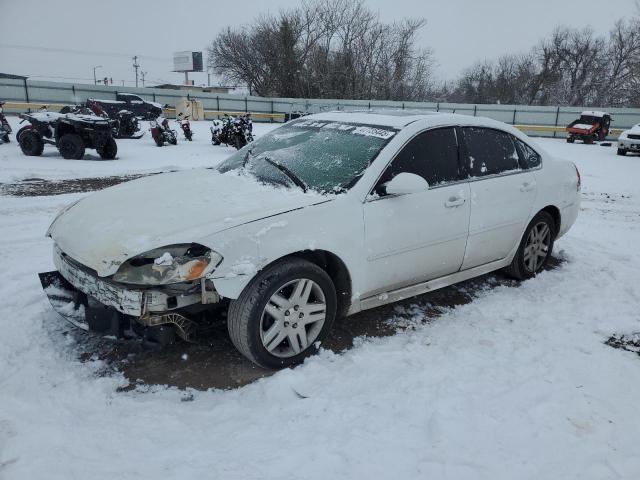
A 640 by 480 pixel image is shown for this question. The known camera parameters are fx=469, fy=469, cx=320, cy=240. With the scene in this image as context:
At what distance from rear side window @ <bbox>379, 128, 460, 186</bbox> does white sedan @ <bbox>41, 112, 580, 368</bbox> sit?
1 cm

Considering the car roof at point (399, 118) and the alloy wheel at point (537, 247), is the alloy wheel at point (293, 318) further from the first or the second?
the alloy wheel at point (537, 247)

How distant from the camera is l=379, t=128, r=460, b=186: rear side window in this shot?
3.41 metres

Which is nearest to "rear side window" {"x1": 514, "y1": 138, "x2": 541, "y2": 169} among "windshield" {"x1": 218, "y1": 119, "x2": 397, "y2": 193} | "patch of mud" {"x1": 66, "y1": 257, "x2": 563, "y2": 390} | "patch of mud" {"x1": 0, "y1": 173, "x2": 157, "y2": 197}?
"windshield" {"x1": 218, "y1": 119, "x2": 397, "y2": 193}

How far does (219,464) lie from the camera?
220cm

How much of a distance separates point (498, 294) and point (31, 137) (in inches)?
468

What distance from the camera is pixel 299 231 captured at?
2.86 m

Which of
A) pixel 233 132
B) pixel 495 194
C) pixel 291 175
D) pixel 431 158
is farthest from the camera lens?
pixel 233 132

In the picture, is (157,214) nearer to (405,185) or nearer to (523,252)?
(405,185)

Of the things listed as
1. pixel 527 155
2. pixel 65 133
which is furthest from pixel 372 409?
pixel 65 133

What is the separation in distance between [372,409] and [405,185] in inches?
56.4

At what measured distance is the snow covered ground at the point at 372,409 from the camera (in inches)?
86.9

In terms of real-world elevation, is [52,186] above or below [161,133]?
below

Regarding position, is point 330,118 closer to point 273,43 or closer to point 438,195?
point 438,195

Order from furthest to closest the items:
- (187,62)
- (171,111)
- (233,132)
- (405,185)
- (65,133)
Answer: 1. (187,62)
2. (171,111)
3. (233,132)
4. (65,133)
5. (405,185)
